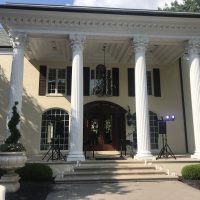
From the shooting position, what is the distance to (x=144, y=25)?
14.7 meters

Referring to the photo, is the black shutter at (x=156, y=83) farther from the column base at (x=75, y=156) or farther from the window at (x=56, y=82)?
the column base at (x=75, y=156)

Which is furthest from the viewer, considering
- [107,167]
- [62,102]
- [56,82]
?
[56,82]

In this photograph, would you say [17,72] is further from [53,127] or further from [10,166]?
[10,166]

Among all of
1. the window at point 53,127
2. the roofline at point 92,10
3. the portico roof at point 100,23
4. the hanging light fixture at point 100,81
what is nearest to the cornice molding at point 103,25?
the portico roof at point 100,23

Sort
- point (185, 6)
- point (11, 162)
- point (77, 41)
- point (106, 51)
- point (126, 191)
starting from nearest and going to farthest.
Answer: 1. point (11, 162)
2. point (126, 191)
3. point (77, 41)
4. point (106, 51)
5. point (185, 6)

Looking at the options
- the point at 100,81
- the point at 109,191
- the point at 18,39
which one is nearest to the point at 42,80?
the point at 100,81

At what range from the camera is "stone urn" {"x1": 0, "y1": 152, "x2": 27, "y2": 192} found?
29.9 ft

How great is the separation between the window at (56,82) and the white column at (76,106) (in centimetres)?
494

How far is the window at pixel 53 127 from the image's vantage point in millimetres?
17875

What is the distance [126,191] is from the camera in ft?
30.6

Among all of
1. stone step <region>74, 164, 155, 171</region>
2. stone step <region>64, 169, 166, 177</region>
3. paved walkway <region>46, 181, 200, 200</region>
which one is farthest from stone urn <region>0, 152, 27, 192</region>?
stone step <region>74, 164, 155, 171</region>

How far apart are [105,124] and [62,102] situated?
3210mm

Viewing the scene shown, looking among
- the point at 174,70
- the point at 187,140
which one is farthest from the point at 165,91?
the point at 187,140

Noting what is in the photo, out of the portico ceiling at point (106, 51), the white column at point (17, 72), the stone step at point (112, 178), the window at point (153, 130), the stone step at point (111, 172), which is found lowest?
the stone step at point (112, 178)
